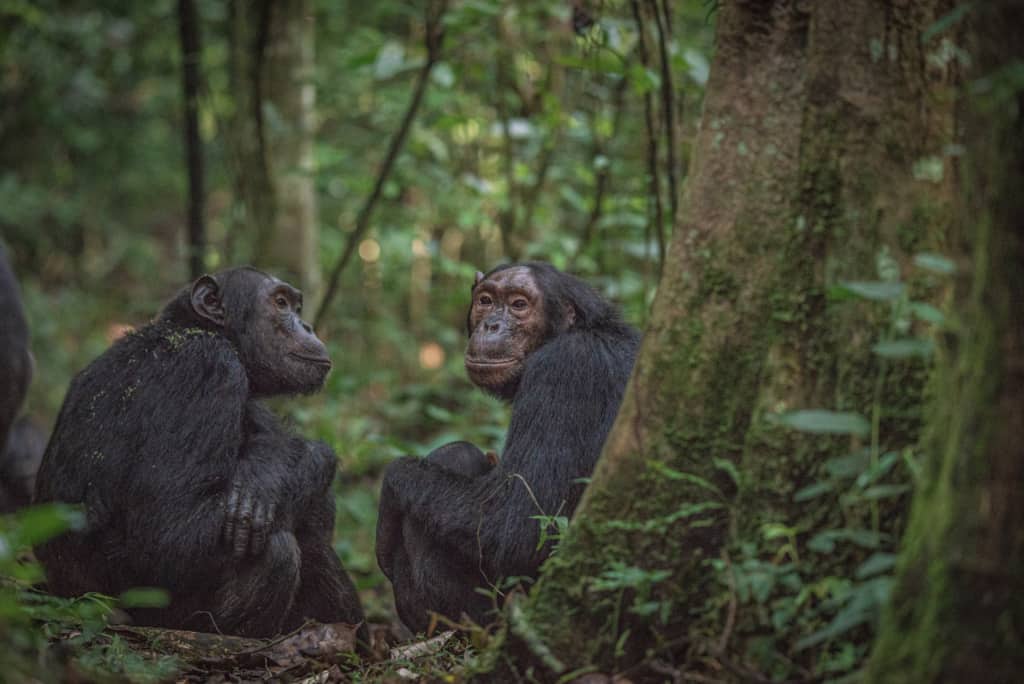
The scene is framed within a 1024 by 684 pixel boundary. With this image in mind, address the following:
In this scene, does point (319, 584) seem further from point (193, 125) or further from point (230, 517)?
point (193, 125)

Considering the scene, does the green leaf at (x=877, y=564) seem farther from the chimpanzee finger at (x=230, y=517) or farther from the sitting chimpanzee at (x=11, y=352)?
the sitting chimpanzee at (x=11, y=352)

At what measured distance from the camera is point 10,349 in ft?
20.0

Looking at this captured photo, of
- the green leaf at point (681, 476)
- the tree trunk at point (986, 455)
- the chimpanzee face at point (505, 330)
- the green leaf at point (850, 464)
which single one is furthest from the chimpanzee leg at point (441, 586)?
the tree trunk at point (986, 455)

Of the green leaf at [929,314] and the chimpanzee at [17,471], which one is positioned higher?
the green leaf at [929,314]

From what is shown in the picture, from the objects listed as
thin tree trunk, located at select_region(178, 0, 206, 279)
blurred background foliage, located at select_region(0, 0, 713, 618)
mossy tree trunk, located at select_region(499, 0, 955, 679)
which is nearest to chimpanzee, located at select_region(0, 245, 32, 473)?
blurred background foliage, located at select_region(0, 0, 713, 618)

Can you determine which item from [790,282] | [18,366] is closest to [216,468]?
[18,366]

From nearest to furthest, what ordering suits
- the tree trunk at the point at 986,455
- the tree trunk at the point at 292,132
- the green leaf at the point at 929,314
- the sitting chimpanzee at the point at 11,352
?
the tree trunk at the point at 986,455, the green leaf at the point at 929,314, the sitting chimpanzee at the point at 11,352, the tree trunk at the point at 292,132

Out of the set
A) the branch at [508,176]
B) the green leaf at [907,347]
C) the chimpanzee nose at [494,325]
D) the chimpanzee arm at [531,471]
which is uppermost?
the branch at [508,176]

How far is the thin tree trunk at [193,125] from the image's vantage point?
27.9 feet

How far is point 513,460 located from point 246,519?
128cm

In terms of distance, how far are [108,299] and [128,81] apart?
320 cm

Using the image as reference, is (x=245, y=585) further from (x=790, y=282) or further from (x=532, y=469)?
(x=790, y=282)

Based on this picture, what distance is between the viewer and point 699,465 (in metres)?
2.97

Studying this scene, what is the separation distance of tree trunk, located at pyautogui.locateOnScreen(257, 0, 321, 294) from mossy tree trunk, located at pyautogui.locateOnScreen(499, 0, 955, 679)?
6.46 metres
